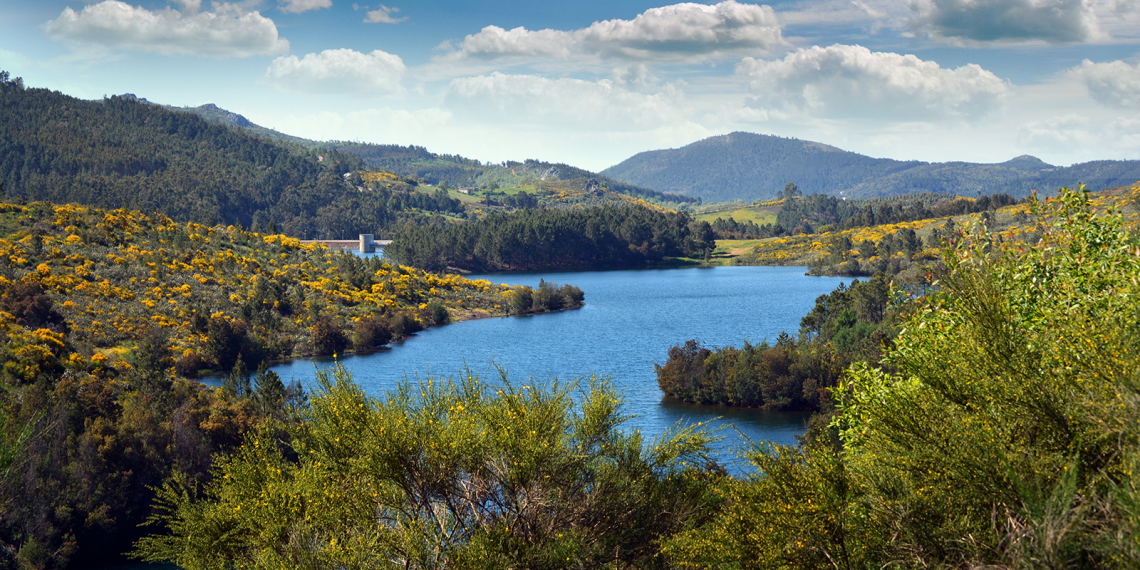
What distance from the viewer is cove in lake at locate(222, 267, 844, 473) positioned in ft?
154

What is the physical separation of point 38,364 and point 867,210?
16940 centimetres

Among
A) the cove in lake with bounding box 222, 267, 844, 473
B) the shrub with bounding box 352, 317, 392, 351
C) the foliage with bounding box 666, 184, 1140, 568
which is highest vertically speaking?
the foliage with bounding box 666, 184, 1140, 568

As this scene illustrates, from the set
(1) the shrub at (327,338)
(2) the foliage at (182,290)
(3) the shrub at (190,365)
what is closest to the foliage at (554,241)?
(2) the foliage at (182,290)

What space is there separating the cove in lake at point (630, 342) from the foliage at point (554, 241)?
99.3ft

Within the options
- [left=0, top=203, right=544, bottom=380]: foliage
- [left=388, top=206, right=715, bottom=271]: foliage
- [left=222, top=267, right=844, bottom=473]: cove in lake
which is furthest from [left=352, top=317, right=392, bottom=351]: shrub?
[left=388, top=206, right=715, bottom=271]: foliage

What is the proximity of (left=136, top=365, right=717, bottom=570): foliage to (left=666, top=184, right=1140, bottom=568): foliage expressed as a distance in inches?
111

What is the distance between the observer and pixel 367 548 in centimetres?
1217

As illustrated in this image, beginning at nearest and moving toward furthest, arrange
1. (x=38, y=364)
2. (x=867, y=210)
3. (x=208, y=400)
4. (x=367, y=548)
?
(x=367, y=548) < (x=208, y=400) < (x=38, y=364) < (x=867, y=210)

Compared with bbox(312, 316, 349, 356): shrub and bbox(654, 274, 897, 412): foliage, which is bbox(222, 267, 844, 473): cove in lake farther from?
bbox(312, 316, 349, 356): shrub

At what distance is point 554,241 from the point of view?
158 metres

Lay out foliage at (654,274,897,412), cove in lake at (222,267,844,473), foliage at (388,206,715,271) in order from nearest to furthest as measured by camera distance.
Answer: cove in lake at (222,267,844,473) → foliage at (654,274,897,412) → foliage at (388,206,715,271)

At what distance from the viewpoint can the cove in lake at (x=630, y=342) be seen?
154ft

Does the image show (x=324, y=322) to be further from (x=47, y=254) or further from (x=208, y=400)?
(x=208, y=400)

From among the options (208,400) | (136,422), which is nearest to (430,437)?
(136,422)
